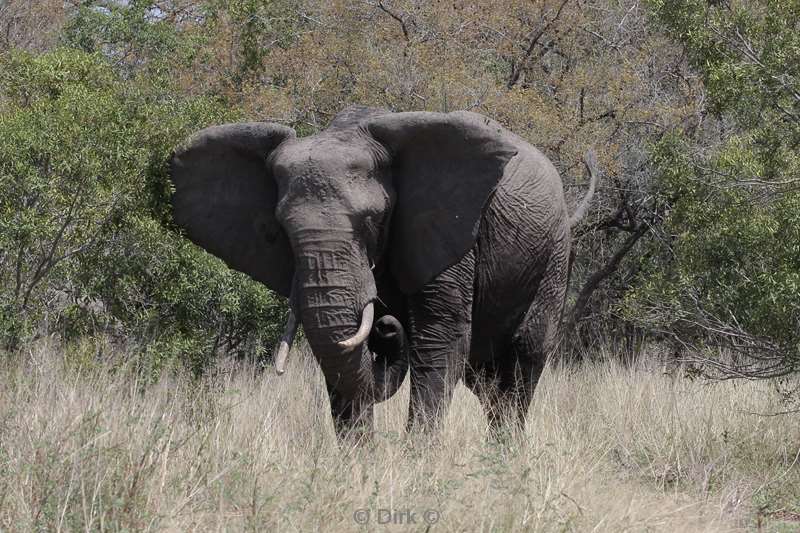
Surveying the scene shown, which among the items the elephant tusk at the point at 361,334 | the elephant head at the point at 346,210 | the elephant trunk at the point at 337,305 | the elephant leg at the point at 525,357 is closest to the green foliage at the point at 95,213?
the elephant head at the point at 346,210

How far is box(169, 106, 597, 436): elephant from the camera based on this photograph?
7.10m

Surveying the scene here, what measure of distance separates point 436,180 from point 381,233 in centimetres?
48

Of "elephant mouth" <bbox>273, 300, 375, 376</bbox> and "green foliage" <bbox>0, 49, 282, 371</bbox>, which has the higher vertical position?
"green foliage" <bbox>0, 49, 282, 371</bbox>

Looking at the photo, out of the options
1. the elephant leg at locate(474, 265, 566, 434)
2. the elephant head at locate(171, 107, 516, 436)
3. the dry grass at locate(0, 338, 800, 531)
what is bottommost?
the dry grass at locate(0, 338, 800, 531)

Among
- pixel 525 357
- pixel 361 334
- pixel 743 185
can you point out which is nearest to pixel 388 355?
pixel 361 334

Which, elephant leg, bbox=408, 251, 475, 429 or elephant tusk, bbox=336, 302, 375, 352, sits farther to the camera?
elephant leg, bbox=408, 251, 475, 429

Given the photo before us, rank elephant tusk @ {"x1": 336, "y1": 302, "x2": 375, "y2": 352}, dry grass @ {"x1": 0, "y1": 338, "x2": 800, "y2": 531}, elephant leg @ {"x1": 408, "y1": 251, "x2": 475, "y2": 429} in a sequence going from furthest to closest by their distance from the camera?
elephant leg @ {"x1": 408, "y1": 251, "x2": 475, "y2": 429}, elephant tusk @ {"x1": 336, "y1": 302, "x2": 375, "y2": 352}, dry grass @ {"x1": 0, "y1": 338, "x2": 800, "y2": 531}

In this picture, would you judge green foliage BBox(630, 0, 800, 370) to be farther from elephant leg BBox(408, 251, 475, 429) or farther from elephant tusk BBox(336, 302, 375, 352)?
elephant tusk BBox(336, 302, 375, 352)

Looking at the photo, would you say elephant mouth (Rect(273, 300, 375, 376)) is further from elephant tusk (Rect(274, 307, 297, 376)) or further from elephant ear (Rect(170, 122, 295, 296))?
elephant ear (Rect(170, 122, 295, 296))

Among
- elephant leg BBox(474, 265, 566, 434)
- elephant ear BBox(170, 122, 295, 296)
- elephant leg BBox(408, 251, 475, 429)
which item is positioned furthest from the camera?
elephant leg BBox(474, 265, 566, 434)

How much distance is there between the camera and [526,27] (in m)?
15.5

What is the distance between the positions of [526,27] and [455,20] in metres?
0.92

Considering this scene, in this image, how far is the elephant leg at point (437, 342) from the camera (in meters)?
7.85

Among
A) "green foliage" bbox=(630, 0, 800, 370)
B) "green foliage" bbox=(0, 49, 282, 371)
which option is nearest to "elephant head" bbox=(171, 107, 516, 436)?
"green foliage" bbox=(0, 49, 282, 371)
